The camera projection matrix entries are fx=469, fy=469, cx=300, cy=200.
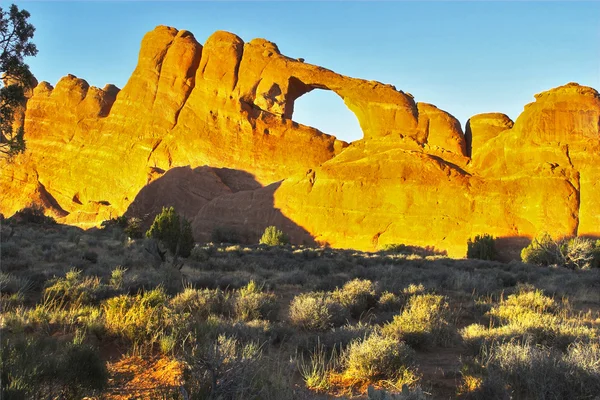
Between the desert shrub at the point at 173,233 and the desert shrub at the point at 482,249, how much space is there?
66.2ft

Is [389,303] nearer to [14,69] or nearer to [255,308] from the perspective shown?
[255,308]

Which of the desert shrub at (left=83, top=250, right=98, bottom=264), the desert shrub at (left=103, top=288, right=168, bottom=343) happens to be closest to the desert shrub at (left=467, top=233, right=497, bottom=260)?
the desert shrub at (left=83, top=250, right=98, bottom=264)

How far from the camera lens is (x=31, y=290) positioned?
932 centimetres

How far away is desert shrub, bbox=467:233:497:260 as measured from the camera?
31919 mm

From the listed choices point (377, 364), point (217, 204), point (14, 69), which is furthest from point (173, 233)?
point (217, 204)

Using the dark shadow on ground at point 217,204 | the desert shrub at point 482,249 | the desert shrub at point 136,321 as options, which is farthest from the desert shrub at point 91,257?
the dark shadow on ground at point 217,204

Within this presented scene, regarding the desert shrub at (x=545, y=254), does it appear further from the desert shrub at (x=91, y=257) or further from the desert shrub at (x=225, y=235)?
the desert shrub at (x=225, y=235)

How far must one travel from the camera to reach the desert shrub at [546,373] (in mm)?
4418

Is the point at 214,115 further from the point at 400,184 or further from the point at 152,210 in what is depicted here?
the point at 400,184

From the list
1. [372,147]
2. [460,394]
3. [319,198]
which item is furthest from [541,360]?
[372,147]

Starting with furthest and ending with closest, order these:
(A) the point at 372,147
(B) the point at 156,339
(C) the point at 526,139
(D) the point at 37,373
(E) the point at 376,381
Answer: (A) the point at 372,147 → (C) the point at 526,139 → (B) the point at 156,339 → (E) the point at 376,381 → (D) the point at 37,373

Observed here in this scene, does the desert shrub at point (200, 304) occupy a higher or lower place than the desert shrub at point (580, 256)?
lower

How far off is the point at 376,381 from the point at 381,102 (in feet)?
165

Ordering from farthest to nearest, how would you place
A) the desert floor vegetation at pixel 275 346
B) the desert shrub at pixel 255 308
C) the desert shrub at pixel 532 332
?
the desert shrub at pixel 255 308
the desert shrub at pixel 532 332
the desert floor vegetation at pixel 275 346
